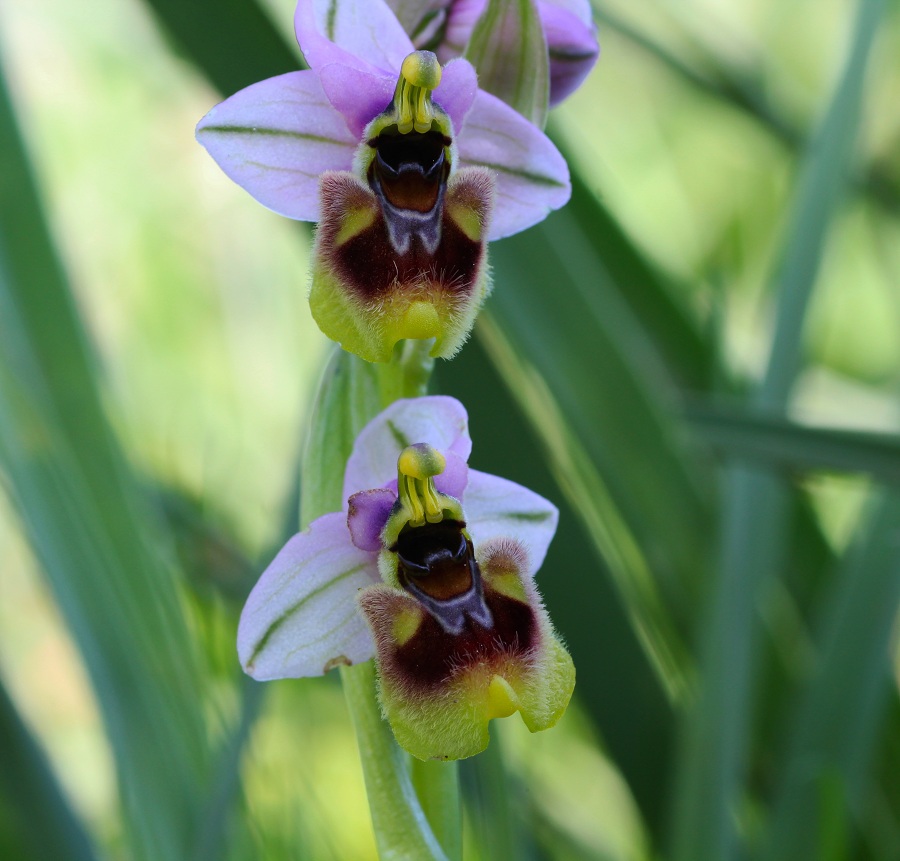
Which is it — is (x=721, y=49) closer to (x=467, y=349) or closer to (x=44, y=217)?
(x=467, y=349)

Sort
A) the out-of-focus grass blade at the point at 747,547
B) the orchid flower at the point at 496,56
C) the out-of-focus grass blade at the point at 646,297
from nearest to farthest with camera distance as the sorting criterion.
Answer: the orchid flower at the point at 496,56
the out-of-focus grass blade at the point at 747,547
the out-of-focus grass blade at the point at 646,297

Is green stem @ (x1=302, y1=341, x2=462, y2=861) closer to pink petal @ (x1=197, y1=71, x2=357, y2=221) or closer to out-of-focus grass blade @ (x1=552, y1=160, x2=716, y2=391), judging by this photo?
pink petal @ (x1=197, y1=71, x2=357, y2=221)

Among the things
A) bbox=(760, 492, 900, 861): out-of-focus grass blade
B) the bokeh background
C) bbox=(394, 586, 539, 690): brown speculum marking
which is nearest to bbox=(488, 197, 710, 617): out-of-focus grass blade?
the bokeh background

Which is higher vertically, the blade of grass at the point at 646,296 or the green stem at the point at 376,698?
the green stem at the point at 376,698

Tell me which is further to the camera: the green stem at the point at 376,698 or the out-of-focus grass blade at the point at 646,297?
the out-of-focus grass blade at the point at 646,297

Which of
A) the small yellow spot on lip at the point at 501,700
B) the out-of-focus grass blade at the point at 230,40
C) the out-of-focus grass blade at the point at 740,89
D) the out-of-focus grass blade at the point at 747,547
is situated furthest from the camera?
the out-of-focus grass blade at the point at 740,89

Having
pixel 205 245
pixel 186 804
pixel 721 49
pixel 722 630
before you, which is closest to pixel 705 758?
pixel 722 630

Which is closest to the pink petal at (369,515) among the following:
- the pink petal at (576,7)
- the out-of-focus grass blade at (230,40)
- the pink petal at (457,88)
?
the pink petal at (457,88)

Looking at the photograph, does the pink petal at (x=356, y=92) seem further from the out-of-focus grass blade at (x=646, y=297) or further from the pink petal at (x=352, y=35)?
the out-of-focus grass blade at (x=646, y=297)
